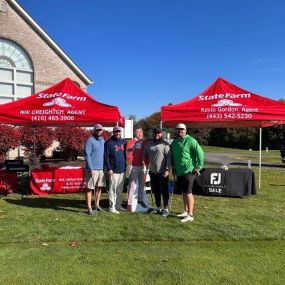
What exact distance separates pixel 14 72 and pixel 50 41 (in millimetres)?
3296

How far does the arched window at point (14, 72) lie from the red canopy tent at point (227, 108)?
17687mm

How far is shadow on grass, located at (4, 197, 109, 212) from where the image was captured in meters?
9.18

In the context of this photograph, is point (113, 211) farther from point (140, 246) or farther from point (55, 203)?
point (140, 246)

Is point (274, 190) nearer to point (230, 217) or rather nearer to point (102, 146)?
point (230, 217)

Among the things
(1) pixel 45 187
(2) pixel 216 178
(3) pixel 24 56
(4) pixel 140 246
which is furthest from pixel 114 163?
(3) pixel 24 56

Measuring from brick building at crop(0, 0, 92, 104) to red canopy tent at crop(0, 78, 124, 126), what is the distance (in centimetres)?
1644

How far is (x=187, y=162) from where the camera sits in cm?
798

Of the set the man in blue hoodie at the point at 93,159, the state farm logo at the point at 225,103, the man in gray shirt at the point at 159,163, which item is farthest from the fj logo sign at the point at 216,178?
the man in blue hoodie at the point at 93,159

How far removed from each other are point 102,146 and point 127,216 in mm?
1587

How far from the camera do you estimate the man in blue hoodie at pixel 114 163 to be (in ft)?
28.0

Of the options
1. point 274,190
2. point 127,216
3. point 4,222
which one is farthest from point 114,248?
point 274,190

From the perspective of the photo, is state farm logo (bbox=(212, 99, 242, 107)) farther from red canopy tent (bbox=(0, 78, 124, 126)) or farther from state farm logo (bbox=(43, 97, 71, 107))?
state farm logo (bbox=(43, 97, 71, 107))

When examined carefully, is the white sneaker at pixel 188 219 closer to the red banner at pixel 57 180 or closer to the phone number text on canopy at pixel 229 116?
the phone number text on canopy at pixel 229 116

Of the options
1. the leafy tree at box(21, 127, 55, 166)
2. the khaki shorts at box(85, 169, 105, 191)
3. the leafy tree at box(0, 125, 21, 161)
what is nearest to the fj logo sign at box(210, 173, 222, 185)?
the khaki shorts at box(85, 169, 105, 191)
